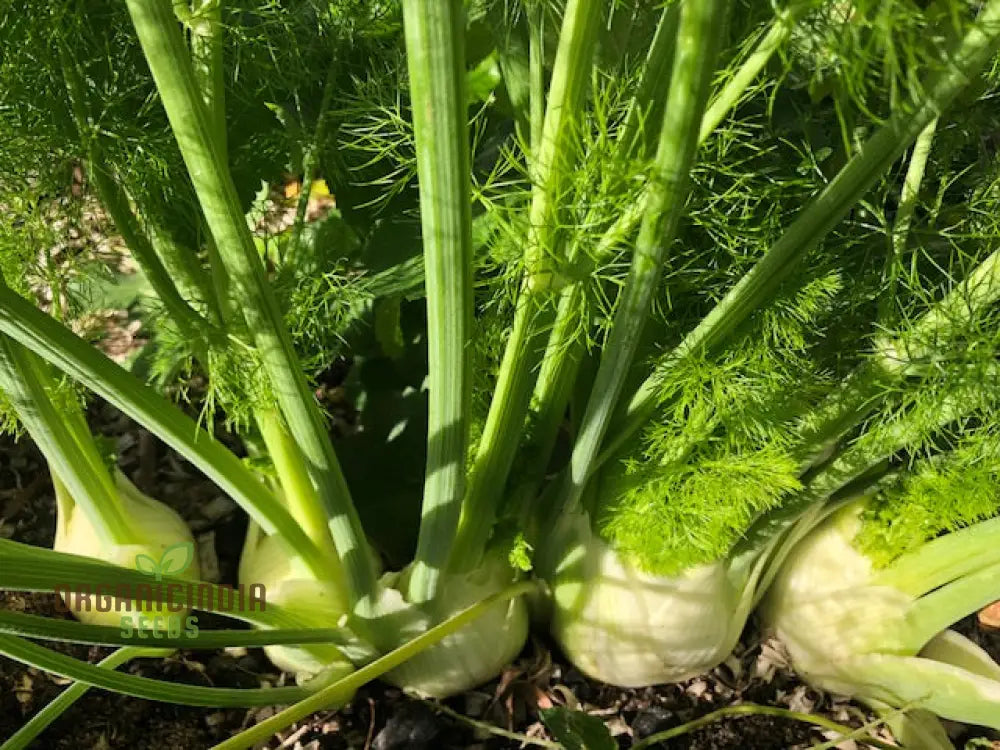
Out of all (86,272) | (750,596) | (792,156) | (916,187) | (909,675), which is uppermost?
(86,272)

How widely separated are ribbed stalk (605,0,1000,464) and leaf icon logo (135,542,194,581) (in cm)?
36

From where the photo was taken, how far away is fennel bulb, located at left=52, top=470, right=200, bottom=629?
2.27ft

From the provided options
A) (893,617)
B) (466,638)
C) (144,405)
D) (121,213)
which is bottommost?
(893,617)

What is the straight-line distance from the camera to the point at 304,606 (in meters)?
0.67

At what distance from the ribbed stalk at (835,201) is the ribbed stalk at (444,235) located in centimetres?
13

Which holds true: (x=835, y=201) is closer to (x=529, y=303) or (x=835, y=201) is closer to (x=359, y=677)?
(x=529, y=303)

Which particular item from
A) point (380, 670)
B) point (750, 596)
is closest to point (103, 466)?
point (380, 670)

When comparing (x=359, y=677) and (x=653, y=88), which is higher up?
(x=653, y=88)

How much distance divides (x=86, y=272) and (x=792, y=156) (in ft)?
1.73

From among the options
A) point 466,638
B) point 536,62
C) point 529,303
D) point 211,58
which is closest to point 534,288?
point 529,303

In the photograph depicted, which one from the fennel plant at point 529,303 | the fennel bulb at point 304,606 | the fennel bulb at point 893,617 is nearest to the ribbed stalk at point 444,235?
the fennel plant at point 529,303

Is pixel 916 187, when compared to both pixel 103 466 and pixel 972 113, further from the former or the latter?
pixel 103 466

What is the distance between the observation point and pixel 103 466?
685 mm

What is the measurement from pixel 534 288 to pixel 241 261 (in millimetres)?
158
